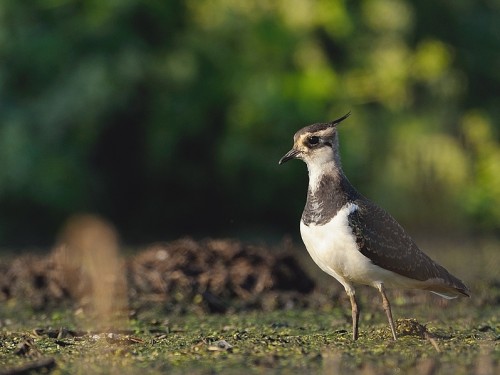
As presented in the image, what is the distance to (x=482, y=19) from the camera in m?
14.1

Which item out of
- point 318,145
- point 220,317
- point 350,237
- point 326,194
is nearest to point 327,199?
point 326,194

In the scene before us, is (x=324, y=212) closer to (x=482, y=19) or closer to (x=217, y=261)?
A: (x=217, y=261)

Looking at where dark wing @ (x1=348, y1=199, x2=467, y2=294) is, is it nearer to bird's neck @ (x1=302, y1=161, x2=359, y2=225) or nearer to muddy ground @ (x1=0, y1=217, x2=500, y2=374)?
bird's neck @ (x1=302, y1=161, x2=359, y2=225)

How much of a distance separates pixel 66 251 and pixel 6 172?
136 inches

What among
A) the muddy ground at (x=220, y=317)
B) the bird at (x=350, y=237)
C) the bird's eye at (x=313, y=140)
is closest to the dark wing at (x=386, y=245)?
the bird at (x=350, y=237)

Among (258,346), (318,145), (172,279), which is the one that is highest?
(318,145)

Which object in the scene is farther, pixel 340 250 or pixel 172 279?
pixel 172 279

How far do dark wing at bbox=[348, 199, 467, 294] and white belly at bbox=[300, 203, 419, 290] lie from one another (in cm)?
4

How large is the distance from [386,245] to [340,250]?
32 cm

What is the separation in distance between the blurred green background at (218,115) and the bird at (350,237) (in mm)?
6163

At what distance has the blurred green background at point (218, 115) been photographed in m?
12.3

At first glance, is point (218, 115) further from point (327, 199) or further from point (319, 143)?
point (327, 199)

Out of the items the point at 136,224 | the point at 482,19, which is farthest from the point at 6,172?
the point at 482,19

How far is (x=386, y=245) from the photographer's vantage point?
5.93m
